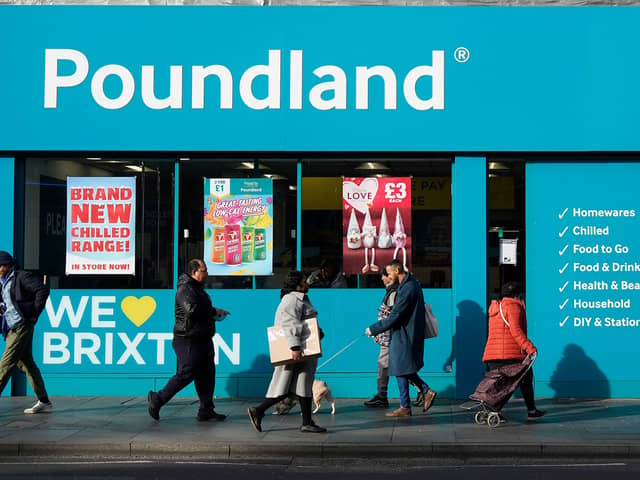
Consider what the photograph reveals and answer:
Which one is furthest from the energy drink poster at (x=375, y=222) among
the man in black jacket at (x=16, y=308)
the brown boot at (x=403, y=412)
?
the man in black jacket at (x=16, y=308)

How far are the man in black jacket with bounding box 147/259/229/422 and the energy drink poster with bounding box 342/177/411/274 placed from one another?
9.04 feet

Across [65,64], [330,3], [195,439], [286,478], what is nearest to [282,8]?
[330,3]

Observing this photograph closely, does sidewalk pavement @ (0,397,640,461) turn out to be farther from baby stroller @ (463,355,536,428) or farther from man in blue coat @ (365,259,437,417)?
man in blue coat @ (365,259,437,417)

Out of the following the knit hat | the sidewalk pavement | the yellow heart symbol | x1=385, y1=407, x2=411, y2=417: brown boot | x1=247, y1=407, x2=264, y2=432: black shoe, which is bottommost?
the sidewalk pavement

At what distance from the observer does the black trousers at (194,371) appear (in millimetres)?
11109

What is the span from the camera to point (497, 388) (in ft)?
36.0

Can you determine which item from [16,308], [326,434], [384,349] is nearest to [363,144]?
[384,349]

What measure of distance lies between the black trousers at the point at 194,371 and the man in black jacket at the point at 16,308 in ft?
6.04

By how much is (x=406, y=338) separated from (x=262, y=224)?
301 centimetres

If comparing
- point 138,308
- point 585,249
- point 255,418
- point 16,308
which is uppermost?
point 585,249

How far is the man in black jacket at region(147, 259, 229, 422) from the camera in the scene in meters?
11.1

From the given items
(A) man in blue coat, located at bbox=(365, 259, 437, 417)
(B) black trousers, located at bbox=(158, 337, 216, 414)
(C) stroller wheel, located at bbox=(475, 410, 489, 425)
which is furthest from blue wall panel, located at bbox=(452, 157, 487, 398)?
(B) black trousers, located at bbox=(158, 337, 216, 414)

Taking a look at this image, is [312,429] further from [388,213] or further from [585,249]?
[585,249]

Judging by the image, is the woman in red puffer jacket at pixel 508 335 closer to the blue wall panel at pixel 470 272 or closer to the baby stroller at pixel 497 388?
the baby stroller at pixel 497 388
